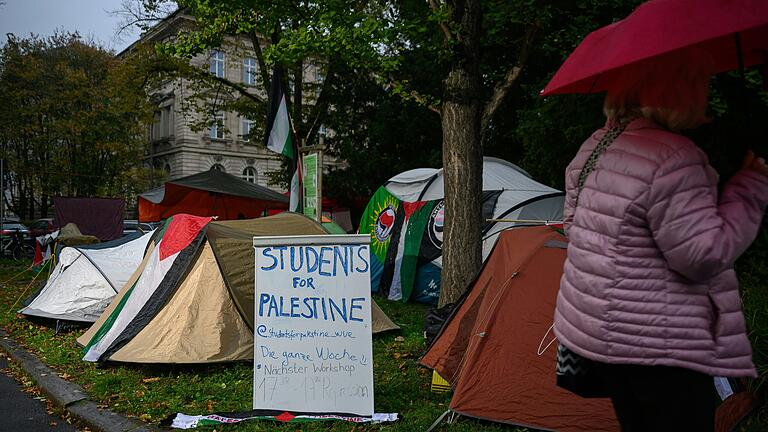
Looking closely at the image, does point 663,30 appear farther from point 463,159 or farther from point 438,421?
point 463,159

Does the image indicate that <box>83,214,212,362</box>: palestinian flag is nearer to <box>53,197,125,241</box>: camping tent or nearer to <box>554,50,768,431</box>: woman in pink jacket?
<box>554,50,768,431</box>: woman in pink jacket

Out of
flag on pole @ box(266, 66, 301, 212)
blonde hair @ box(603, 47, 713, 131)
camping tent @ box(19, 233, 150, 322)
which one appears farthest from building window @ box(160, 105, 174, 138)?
blonde hair @ box(603, 47, 713, 131)

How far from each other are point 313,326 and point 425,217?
6.42 metres

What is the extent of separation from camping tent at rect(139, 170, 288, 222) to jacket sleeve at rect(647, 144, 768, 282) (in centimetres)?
1492

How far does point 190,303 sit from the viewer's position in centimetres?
612

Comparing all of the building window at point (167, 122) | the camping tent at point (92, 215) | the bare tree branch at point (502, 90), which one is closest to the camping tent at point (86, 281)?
the bare tree branch at point (502, 90)

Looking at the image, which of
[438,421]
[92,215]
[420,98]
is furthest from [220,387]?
[92,215]

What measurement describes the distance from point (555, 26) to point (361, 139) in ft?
36.7

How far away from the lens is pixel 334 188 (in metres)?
20.3

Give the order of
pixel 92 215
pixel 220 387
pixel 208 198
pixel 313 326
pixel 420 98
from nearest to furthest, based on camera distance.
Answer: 1. pixel 313 326
2. pixel 220 387
3. pixel 420 98
4. pixel 208 198
5. pixel 92 215

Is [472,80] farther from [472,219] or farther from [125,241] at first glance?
[125,241]

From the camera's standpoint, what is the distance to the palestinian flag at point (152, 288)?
6.19 m

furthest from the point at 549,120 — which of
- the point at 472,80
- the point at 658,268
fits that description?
the point at 658,268

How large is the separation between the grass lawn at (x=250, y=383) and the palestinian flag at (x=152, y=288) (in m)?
0.27
